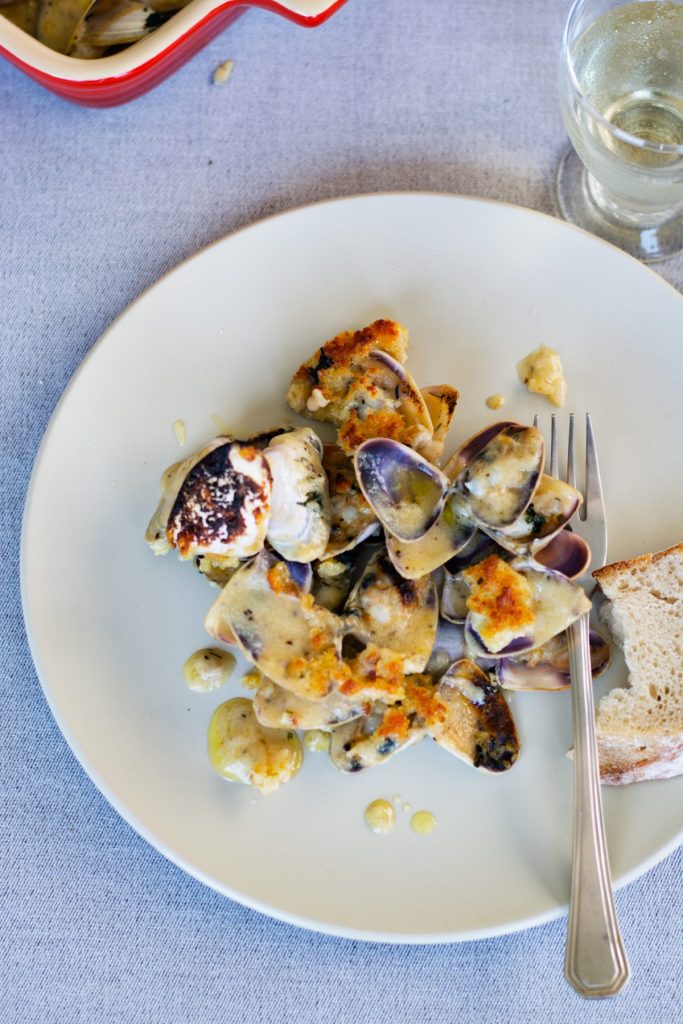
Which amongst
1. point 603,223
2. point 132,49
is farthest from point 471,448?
point 132,49

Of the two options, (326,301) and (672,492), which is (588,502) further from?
(326,301)

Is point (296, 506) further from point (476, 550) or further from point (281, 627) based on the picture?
point (476, 550)

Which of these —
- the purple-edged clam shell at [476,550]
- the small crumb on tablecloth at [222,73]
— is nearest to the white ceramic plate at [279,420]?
the purple-edged clam shell at [476,550]

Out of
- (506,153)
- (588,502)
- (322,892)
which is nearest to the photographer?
(322,892)

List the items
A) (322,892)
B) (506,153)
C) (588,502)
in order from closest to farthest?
(322,892), (588,502), (506,153)

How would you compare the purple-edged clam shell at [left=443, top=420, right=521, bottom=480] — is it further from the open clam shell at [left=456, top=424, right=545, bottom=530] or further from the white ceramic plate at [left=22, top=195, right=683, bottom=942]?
the white ceramic plate at [left=22, top=195, right=683, bottom=942]

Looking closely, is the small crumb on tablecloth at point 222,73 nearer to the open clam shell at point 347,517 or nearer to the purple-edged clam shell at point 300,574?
the open clam shell at point 347,517

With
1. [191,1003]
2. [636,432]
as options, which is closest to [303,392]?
[636,432]
